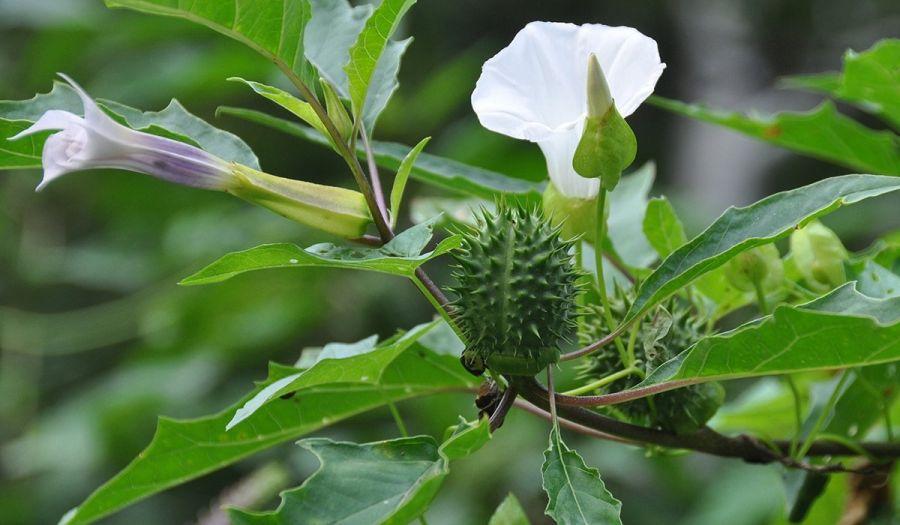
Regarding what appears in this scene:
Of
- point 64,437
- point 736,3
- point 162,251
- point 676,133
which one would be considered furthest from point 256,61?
point 736,3

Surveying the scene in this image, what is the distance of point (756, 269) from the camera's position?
96 centimetres

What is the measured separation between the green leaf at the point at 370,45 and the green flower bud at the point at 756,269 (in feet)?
1.23

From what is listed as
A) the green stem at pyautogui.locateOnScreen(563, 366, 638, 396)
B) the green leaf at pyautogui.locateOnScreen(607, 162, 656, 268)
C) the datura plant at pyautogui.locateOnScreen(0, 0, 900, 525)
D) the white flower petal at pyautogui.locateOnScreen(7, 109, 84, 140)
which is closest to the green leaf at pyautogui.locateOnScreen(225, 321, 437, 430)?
the datura plant at pyautogui.locateOnScreen(0, 0, 900, 525)

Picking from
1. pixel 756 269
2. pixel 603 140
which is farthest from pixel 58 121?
pixel 756 269

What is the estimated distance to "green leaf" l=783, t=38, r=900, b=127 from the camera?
1123 mm

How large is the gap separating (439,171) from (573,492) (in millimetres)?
406

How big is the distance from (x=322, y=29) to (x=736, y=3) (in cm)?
472

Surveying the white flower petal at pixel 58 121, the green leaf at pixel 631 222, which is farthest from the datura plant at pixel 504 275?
the green leaf at pixel 631 222

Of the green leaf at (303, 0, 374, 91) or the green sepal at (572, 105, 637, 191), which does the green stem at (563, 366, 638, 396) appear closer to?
the green sepal at (572, 105, 637, 191)

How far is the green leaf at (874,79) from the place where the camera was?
1123mm

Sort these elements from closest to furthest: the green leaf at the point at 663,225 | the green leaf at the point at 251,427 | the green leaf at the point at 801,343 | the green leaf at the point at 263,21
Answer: the green leaf at the point at 801,343, the green leaf at the point at 263,21, the green leaf at the point at 251,427, the green leaf at the point at 663,225

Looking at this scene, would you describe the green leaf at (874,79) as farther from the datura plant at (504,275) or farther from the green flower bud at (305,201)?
the green flower bud at (305,201)

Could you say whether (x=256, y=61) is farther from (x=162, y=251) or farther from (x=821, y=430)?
(x=821, y=430)

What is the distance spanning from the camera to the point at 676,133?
16.4ft
